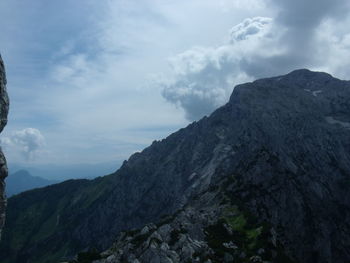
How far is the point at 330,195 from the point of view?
198m

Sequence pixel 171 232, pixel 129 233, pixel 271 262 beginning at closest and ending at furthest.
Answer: pixel 271 262, pixel 171 232, pixel 129 233

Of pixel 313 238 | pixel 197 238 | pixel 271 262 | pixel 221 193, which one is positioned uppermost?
pixel 221 193

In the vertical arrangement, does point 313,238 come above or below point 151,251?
below

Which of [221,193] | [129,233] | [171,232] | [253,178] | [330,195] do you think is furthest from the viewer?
[330,195]

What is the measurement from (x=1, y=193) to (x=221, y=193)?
100952mm

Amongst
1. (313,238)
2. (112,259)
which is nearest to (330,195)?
(313,238)

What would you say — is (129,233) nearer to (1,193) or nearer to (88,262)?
(88,262)

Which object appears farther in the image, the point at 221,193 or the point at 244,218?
the point at 221,193

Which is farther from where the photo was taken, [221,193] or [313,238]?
[313,238]

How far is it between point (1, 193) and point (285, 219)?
4932 inches

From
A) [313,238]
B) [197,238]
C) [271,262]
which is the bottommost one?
[313,238]

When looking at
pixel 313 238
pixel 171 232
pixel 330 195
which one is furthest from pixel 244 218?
pixel 330 195

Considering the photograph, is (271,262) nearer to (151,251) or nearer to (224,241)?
(224,241)

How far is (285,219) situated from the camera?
136 m
